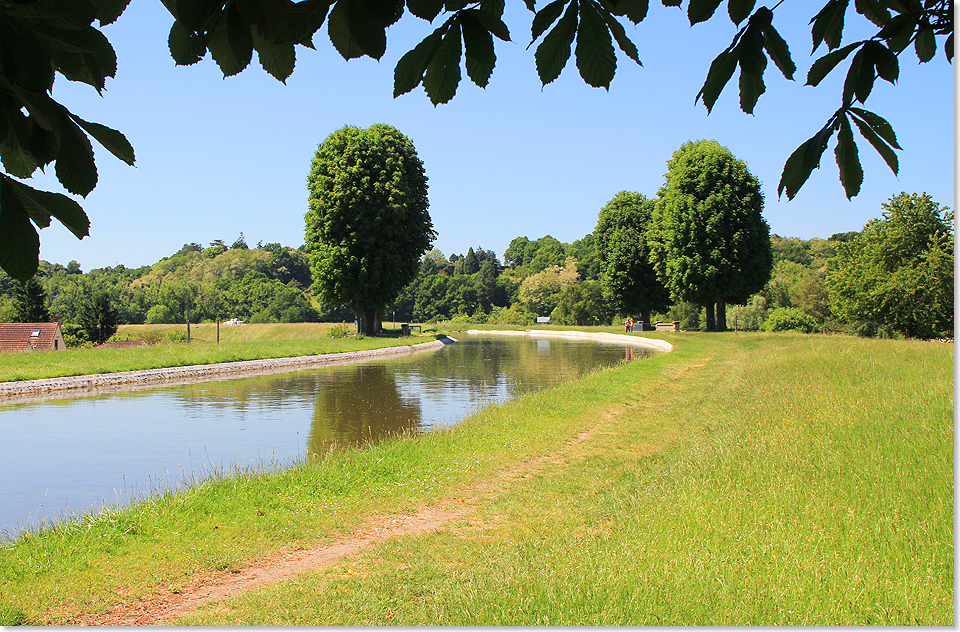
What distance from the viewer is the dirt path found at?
457 centimetres

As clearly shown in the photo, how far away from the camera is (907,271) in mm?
29484

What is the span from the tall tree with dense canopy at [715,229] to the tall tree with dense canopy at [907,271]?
9308 mm

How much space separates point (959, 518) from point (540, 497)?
4855 millimetres

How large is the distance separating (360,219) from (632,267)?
2349 cm

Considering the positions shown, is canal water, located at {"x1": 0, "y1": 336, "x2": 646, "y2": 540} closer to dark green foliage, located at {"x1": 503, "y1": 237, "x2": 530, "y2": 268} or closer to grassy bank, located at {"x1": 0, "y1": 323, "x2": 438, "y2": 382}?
grassy bank, located at {"x1": 0, "y1": 323, "x2": 438, "y2": 382}

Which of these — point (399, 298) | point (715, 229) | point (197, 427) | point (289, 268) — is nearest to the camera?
point (197, 427)

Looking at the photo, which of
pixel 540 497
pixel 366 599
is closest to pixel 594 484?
pixel 540 497

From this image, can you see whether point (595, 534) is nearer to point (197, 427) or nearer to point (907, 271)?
point (197, 427)

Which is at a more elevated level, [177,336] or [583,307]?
[583,307]

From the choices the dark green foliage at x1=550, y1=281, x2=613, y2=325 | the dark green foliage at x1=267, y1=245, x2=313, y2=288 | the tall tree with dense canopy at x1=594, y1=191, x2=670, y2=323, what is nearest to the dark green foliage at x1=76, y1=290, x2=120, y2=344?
the tall tree with dense canopy at x1=594, y1=191, x2=670, y2=323

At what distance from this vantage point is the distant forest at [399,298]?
59969 millimetres

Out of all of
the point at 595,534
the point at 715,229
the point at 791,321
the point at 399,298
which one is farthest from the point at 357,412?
the point at 399,298

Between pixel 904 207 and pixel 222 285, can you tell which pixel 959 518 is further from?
pixel 222 285

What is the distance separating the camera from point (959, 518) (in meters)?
2.83
